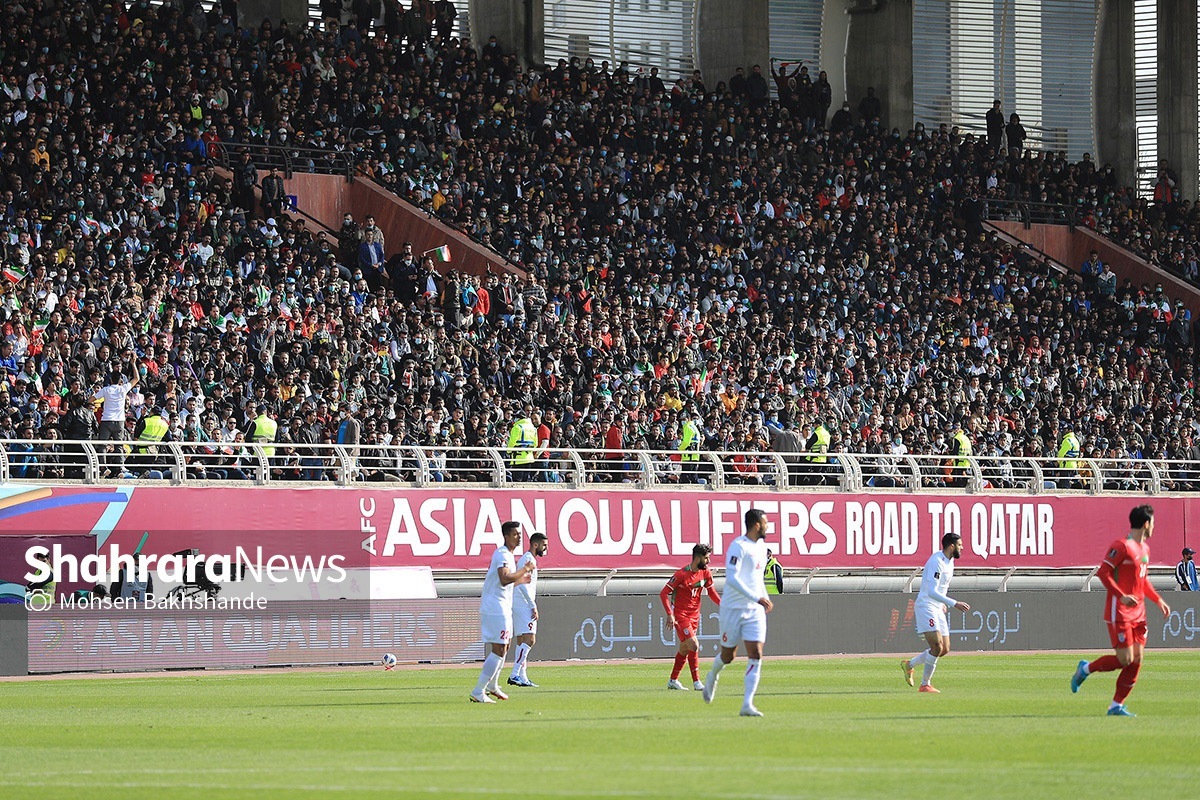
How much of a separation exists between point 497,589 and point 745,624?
3397 millimetres

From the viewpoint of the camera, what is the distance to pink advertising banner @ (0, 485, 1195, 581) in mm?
28984

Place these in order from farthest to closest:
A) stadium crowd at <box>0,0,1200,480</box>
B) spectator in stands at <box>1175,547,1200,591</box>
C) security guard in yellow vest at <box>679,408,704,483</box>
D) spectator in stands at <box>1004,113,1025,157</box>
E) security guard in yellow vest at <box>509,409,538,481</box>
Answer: spectator in stands at <box>1004,113,1025,157</box> → spectator in stands at <box>1175,547,1200,591</box> → security guard in yellow vest at <box>679,408,704,483</box> → security guard in yellow vest at <box>509,409,538,481</box> → stadium crowd at <box>0,0,1200,480</box>

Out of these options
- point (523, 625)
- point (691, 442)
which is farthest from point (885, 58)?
point (523, 625)

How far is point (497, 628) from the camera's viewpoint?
63.5 ft

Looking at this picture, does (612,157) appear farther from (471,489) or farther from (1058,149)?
(1058,149)

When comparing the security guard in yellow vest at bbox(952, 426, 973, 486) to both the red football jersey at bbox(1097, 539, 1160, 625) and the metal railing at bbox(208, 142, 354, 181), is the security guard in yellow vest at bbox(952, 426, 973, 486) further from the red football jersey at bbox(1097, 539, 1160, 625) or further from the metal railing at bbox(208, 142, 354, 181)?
the red football jersey at bbox(1097, 539, 1160, 625)

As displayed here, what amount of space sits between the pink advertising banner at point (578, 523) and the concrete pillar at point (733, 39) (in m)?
19.2

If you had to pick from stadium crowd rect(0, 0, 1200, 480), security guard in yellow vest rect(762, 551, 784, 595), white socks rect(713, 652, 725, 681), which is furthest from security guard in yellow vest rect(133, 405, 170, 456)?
white socks rect(713, 652, 725, 681)

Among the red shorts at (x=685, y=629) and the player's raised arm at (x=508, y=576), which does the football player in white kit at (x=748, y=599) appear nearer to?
the player's raised arm at (x=508, y=576)

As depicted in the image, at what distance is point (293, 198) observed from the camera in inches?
1544

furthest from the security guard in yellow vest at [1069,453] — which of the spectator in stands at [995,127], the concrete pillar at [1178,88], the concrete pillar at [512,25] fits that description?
the concrete pillar at [1178,88]

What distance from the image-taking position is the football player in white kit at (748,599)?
17.1m

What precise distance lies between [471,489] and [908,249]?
62.8 feet

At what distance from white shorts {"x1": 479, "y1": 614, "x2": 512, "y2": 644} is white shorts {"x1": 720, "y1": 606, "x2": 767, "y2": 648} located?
272cm
